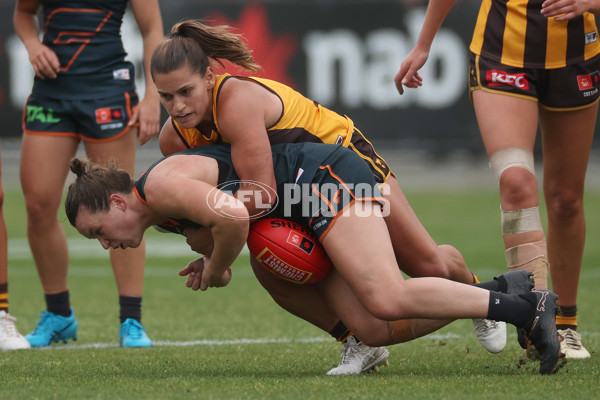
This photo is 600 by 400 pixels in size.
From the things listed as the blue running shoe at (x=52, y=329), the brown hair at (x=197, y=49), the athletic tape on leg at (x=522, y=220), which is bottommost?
the blue running shoe at (x=52, y=329)

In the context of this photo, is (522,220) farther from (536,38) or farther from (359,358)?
(359,358)

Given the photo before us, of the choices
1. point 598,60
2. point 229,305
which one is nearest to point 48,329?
point 229,305

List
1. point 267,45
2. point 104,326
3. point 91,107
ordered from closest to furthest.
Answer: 1. point 91,107
2. point 104,326
3. point 267,45

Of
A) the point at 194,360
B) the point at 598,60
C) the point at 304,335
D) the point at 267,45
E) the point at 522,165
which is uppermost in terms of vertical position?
the point at 598,60

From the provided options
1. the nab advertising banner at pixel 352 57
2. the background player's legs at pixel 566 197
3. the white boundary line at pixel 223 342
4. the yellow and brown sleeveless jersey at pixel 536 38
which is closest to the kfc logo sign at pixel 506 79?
the yellow and brown sleeveless jersey at pixel 536 38

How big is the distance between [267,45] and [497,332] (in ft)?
37.2

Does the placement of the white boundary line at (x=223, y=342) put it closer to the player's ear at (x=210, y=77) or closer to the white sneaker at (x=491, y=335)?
the white sneaker at (x=491, y=335)

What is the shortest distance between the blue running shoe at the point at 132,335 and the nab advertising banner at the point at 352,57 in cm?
1020

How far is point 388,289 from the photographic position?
390 cm

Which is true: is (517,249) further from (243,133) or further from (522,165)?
(243,133)

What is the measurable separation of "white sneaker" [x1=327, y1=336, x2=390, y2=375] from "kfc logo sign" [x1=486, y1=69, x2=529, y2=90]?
1.36m

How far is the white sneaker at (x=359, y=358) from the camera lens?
427 centimetres

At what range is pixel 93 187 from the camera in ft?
13.4

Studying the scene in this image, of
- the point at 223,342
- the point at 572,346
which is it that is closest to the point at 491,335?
the point at 572,346
